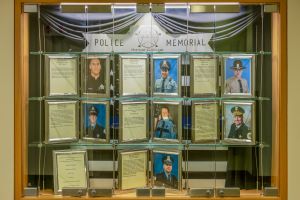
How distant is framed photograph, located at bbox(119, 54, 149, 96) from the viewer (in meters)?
2.46

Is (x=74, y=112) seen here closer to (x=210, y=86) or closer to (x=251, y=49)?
(x=210, y=86)

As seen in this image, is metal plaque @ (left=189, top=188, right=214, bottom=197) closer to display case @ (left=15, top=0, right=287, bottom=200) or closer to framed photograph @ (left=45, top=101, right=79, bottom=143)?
display case @ (left=15, top=0, right=287, bottom=200)

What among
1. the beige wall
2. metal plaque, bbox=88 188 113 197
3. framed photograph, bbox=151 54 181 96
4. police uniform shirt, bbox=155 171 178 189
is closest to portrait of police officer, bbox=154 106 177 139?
framed photograph, bbox=151 54 181 96

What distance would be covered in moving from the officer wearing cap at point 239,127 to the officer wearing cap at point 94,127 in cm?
77

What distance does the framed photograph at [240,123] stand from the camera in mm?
2463

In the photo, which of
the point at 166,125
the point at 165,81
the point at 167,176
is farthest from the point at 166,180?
the point at 165,81

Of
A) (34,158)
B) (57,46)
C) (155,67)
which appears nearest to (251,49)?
(155,67)

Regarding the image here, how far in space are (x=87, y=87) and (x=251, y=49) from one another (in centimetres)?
100

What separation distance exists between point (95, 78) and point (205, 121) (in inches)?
27.6

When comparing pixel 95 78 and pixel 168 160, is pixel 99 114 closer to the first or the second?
pixel 95 78

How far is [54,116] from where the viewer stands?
8.06 ft

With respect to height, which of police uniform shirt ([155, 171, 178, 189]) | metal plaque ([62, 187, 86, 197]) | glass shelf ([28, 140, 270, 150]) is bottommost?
A: metal plaque ([62, 187, 86, 197])

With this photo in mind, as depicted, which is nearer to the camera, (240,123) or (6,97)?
(6,97)

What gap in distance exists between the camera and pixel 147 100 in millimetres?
2471
